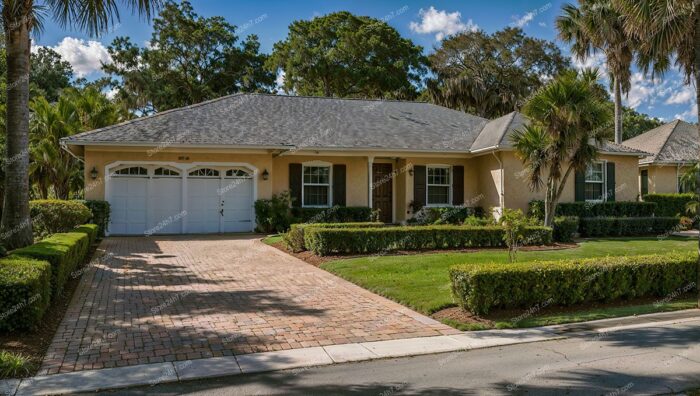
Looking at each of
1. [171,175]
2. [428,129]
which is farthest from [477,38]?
[171,175]

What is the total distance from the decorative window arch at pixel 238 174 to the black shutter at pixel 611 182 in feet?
47.6

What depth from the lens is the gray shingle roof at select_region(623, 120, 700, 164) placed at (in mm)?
26484

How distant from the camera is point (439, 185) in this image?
Result: 71.5ft

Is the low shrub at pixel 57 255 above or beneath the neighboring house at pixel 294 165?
beneath

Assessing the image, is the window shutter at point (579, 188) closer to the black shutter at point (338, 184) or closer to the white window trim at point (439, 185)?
the white window trim at point (439, 185)

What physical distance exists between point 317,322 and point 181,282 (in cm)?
402

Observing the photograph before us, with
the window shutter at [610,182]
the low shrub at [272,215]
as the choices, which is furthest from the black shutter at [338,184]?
the window shutter at [610,182]

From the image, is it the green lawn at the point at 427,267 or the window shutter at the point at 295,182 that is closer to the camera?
the green lawn at the point at 427,267

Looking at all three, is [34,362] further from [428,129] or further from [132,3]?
[428,129]

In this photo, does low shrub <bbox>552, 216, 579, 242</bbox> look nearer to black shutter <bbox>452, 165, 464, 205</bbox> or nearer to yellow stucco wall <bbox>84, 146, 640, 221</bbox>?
yellow stucco wall <bbox>84, 146, 640, 221</bbox>

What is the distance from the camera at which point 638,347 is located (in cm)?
625

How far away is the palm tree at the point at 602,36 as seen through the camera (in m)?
25.0

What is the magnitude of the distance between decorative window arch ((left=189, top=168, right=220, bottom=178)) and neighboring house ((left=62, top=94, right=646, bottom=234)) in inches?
1.5

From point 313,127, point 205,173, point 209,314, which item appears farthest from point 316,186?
point 209,314
